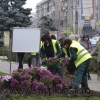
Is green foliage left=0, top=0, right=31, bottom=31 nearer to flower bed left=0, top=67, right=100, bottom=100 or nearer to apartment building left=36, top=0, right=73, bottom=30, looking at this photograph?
flower bed left=0, top=67, right=100, bottom=100

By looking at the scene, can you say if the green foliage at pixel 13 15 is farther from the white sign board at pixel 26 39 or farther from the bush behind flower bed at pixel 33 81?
the bush behind flower bed at pixel 33 81

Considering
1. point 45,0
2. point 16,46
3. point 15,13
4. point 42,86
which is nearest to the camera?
point 42,86

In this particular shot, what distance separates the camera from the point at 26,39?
44.7ft

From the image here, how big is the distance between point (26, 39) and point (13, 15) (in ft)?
85.1

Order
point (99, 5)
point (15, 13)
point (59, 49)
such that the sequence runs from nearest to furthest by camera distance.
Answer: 1. point (59, 49)
2. point (15, 13)
3. point (99, 5)

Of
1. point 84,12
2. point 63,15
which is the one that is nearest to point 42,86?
point 84,12

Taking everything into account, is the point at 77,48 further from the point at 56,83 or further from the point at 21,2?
the point at 21,2

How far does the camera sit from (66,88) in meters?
10.2

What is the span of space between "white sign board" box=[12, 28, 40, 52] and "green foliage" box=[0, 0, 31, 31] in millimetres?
24753

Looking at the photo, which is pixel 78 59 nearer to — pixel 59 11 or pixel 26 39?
pixel 26 39

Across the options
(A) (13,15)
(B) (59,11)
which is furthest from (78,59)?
(B) (59,11)

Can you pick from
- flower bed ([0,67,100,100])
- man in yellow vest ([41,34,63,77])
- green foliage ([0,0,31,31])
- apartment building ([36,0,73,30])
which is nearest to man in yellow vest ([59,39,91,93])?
flower bed ([0,67,100,100])

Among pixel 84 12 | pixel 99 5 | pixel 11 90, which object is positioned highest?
pixel 99 5

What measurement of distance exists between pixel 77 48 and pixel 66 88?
1.08 metres
